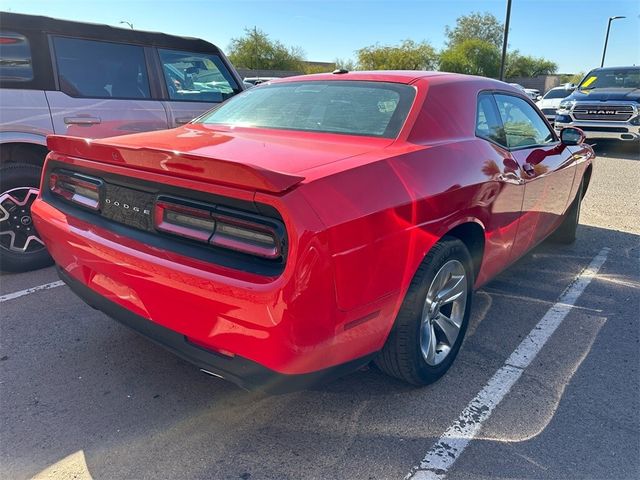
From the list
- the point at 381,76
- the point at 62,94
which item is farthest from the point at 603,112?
the point at 62,94

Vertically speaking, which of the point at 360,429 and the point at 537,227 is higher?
the point at 537,227

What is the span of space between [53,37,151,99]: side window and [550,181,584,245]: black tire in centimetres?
422

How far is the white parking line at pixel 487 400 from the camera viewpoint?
83.8 inches

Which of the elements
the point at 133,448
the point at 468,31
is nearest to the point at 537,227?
the point at 133,448

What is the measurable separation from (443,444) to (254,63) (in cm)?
5391

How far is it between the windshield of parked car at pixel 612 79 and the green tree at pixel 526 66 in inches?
2023

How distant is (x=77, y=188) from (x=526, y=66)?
73.6 m

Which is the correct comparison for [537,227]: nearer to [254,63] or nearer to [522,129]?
[522,129]

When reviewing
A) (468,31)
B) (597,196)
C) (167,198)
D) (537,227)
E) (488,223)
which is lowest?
(597,196)

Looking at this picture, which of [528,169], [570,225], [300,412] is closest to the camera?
[300,412]

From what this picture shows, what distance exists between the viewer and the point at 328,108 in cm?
296

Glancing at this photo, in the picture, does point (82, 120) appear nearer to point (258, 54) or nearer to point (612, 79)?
point (612, 79)

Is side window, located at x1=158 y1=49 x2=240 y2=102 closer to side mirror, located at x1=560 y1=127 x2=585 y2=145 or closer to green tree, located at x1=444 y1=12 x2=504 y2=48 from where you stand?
side mirror, located at x1=560 y1=127 x2=585 y2=145

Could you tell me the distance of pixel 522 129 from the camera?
368cm
